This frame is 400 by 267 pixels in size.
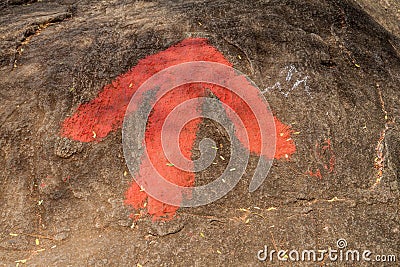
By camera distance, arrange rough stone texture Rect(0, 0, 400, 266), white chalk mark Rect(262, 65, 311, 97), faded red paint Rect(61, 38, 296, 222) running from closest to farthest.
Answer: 1. rough stone texture Rect(0, 0, 400, 266)
2. faded red paint Rect(61, 38, 296, 222)
3. white chalk mark Rect(262, 65, 311, 97)

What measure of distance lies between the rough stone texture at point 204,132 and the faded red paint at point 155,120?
0.50 feet

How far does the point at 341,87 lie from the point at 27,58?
5.21 metres

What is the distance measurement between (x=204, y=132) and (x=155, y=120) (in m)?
0.77

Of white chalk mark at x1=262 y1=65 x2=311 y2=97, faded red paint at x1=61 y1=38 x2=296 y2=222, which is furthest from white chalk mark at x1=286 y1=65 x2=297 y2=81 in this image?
faded red paint at x1=61 y1=38 x2=296 y2=222

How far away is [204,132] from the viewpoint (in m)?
6.54

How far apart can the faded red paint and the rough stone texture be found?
153mm

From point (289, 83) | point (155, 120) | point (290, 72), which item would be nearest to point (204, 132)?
point (155, 120)

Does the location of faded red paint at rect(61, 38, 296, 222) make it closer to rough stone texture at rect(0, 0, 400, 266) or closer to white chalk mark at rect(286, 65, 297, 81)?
rough stone texture at rect(0, 0, 400, 266)

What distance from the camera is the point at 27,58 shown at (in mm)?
7129

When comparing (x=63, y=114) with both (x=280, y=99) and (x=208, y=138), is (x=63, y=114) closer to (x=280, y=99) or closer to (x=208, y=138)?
(x=208, y=138)

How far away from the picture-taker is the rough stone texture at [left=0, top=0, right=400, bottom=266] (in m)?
5.88

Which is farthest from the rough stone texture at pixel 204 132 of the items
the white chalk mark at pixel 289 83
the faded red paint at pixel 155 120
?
the faded red paint at pixel 155 120

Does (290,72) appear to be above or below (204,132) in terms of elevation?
above

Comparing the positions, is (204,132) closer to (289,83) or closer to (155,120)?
(155,120)
